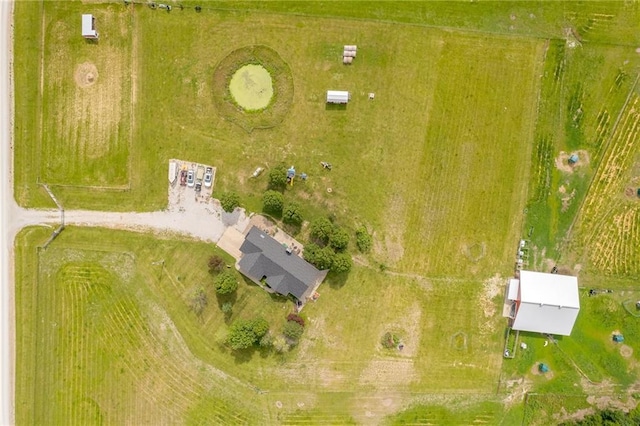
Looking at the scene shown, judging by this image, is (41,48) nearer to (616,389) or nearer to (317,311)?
(317,311)

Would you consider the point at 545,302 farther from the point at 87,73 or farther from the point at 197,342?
the point at 87,73

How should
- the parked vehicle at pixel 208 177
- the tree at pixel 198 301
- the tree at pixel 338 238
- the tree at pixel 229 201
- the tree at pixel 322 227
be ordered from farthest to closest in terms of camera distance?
the tree at pixel 198 301 < the parked vehicle at pixel 208 177 < the tree at pixel 338 238 < the tree at pixel 322 227 < the tree at pixel 229 201

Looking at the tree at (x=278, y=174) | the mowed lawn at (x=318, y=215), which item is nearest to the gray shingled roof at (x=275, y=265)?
the mowed lawn at (x=318, y=215)

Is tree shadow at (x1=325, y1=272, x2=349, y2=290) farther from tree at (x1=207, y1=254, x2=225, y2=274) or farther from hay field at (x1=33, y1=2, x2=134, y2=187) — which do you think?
hay field at (x1=33, y1=2, x2=134, y2=187)

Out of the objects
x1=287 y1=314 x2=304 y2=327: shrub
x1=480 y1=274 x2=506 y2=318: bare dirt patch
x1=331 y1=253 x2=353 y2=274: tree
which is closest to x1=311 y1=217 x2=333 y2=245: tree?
x1=331 y1=253 x2=353 y2=274: tree

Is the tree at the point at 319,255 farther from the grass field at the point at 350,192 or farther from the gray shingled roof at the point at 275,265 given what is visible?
the grass field at the point at 350,192

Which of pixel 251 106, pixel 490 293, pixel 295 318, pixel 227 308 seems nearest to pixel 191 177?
pixel 251 106

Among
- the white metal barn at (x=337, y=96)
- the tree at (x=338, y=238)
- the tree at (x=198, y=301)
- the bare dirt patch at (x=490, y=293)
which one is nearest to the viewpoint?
the tree at (x=338, y=238)
